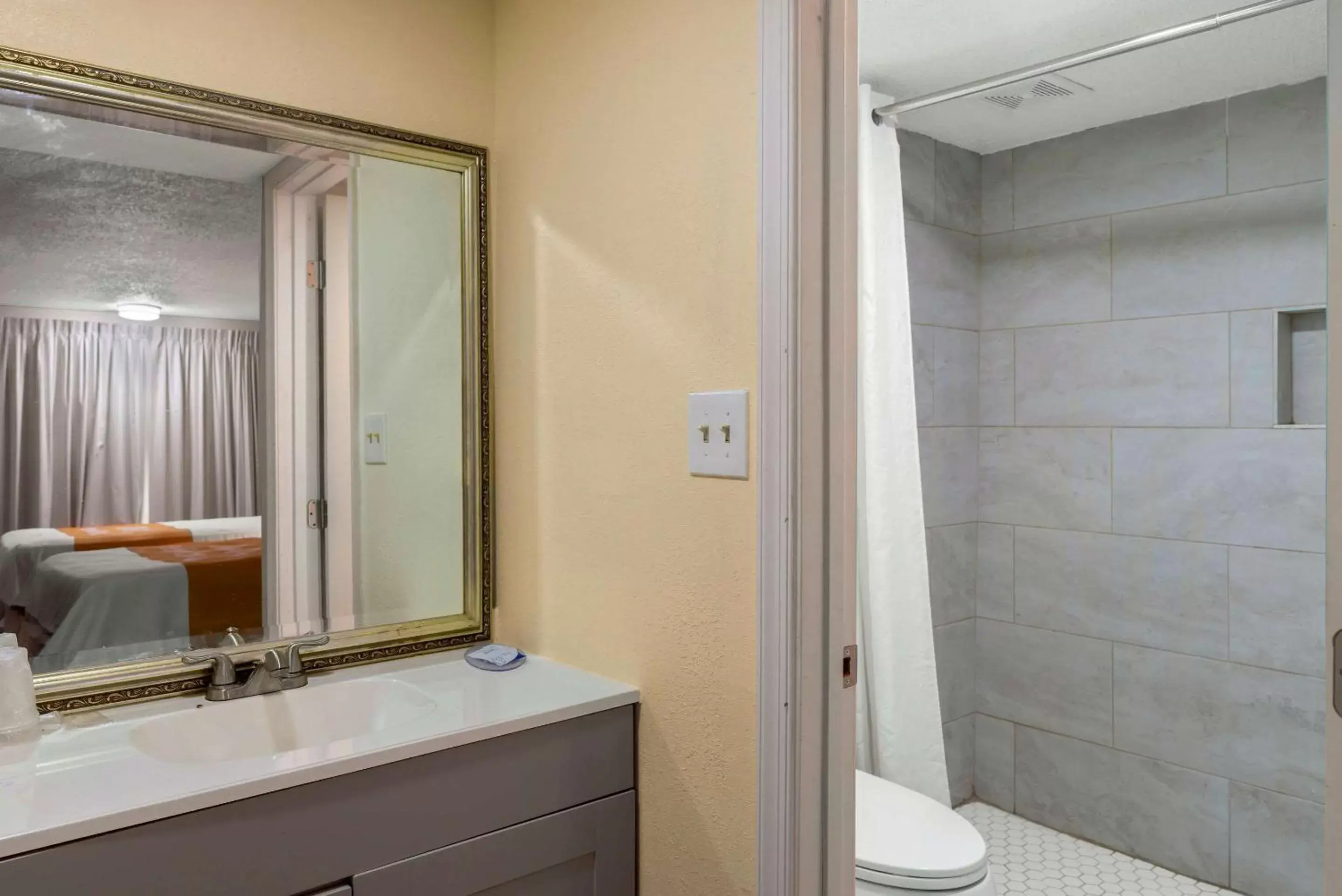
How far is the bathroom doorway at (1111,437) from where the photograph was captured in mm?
2295

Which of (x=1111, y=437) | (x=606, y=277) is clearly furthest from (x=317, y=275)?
(x=1111, y=437)

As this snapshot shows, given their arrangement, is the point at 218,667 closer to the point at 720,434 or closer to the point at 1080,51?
the point at 720,434

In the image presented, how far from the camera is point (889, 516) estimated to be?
7.70ft

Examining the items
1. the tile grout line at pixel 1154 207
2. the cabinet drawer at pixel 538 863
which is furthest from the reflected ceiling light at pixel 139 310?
the tile grout line at pixel 1154 207

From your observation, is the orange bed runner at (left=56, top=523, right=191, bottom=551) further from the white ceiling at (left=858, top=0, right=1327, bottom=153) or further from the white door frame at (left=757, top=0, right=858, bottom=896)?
the white ceiling at (left=858, top=0, right=1327, bottom=153)

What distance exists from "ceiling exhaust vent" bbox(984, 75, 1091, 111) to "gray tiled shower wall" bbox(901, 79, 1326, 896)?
324 mm

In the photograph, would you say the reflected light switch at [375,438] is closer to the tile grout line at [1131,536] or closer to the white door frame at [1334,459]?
the white door frame at [1334,459]

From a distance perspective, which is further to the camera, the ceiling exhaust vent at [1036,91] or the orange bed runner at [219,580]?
the ceiling exhaust vent at [1036,91]

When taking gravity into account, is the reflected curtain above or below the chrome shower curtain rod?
below

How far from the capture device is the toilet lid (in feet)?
5.47

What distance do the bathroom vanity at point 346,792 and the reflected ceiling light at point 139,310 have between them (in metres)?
0.58

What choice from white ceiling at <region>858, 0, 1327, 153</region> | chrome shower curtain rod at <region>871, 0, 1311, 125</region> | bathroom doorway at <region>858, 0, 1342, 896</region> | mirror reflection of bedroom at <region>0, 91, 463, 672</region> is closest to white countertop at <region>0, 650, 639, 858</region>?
mirror reflection of bedroom at <region>0, 91, 463, 672</region>

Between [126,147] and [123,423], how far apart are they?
0.41 meters

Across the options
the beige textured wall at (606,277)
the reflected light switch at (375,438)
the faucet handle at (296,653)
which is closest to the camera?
the beige textured wall at (606,277)
